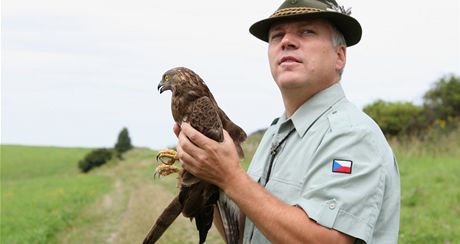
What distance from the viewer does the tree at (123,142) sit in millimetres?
65375

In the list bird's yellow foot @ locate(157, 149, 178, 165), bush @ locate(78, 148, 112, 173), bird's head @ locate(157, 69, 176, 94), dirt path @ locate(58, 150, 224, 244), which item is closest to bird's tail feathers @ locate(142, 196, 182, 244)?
bird's yellow foot @ locate(157, 149, 178, 165)

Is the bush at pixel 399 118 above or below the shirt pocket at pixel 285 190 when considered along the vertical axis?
below

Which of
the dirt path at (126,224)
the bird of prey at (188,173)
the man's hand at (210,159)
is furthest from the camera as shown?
the dirt path at (126,224)

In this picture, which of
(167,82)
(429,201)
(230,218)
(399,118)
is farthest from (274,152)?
(399,118)

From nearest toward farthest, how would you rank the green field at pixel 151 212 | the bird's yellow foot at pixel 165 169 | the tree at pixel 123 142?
the bird's yellow foot at pixel 165 169 → the green field at pixel 151 212 → the tree at pixel 123 142

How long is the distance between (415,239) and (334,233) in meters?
6.03

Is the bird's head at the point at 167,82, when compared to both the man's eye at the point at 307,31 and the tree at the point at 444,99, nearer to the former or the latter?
the man's eye at the point at 307,31

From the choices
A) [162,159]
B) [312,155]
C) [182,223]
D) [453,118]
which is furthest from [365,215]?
[453,118]

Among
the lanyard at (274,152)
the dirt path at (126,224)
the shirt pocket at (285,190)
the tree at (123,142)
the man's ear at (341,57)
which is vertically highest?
the man's ear at (341,57)

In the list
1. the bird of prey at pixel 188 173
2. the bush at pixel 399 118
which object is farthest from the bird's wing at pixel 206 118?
the bush at pixel 399 118

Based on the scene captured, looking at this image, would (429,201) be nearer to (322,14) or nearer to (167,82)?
(167,82)

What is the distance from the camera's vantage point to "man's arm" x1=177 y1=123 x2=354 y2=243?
7.97 ft

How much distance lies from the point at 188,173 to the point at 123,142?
6490 cm

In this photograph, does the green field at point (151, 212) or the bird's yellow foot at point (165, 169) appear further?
the green field at point (151, 212)
